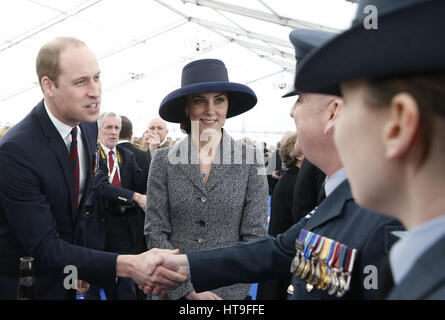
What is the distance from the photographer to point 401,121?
60 centimetres

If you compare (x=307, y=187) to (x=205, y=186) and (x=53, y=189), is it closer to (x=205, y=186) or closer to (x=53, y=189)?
(x=205, y=186)

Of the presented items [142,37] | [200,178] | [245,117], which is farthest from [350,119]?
[245,117]

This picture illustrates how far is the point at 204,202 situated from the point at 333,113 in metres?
0.93

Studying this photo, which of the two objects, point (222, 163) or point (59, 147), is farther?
point (222, 163)

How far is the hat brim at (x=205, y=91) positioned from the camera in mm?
2018

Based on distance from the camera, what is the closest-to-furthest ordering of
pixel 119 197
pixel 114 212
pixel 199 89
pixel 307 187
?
pixel 199 89
pixel 307 187
pixel 119 197
pixel 114 212

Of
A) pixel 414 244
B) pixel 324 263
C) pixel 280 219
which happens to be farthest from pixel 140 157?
pixel 414 244

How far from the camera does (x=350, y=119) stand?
685 mm

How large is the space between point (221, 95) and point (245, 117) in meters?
18.5

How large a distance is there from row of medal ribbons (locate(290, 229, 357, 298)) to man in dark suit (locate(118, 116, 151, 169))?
10.2ft

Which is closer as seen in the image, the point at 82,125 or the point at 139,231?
the point at 82,125

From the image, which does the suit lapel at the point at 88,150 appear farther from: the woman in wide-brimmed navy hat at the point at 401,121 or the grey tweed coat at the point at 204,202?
the woman in wide-brimmed navy hat at the point at 401,121

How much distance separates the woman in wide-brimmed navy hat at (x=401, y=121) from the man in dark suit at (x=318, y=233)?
0.35m
